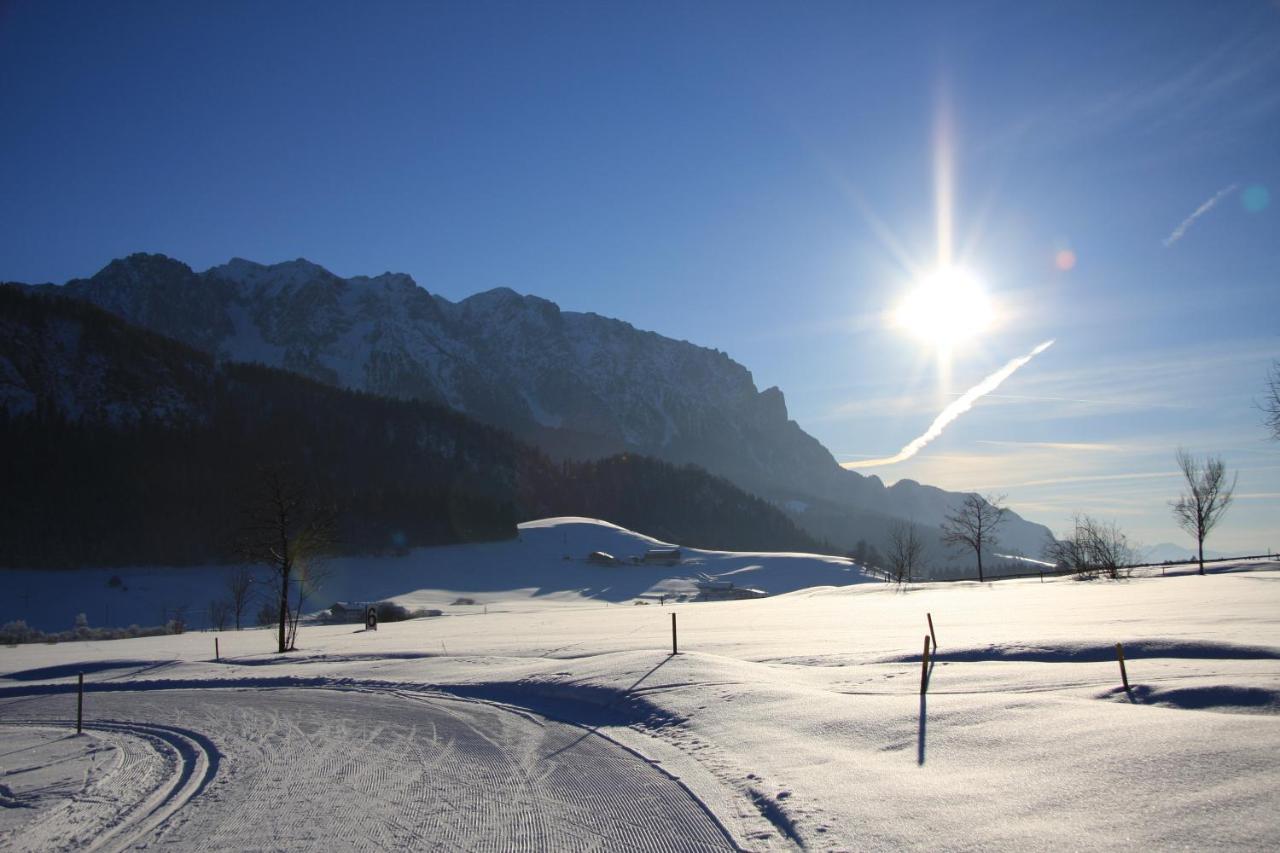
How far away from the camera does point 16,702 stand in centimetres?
2016

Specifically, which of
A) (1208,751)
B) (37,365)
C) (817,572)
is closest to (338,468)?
(37,365)

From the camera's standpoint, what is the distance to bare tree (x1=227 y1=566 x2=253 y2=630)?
66463mm

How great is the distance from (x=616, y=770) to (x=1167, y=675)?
8.36m

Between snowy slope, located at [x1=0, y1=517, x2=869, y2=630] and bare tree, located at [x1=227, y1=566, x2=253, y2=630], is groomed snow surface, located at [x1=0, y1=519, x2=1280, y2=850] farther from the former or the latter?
snowy slope, located at [x1=0, y1=517, x2=869, y2=630]

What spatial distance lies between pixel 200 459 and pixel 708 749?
5274 inches

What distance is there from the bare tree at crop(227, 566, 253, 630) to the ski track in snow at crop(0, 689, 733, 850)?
53.4 meters

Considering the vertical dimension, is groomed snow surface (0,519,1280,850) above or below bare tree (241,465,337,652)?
below

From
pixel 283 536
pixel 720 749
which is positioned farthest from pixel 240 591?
pixel 720 749

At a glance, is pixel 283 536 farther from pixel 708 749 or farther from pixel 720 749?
pixel 720 749

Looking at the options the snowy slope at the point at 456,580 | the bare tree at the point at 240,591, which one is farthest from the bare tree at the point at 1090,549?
the bare tree at the point at 240,591

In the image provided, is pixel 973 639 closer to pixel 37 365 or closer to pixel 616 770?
pixel 616 770

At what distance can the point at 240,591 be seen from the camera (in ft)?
223

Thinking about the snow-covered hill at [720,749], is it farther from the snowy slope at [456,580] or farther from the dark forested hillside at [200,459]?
the snowy slope at [456,580]

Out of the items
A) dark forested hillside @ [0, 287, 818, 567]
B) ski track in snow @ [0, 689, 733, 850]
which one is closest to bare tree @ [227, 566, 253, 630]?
dark forested hillside @ [0, 287, 818, 567]
